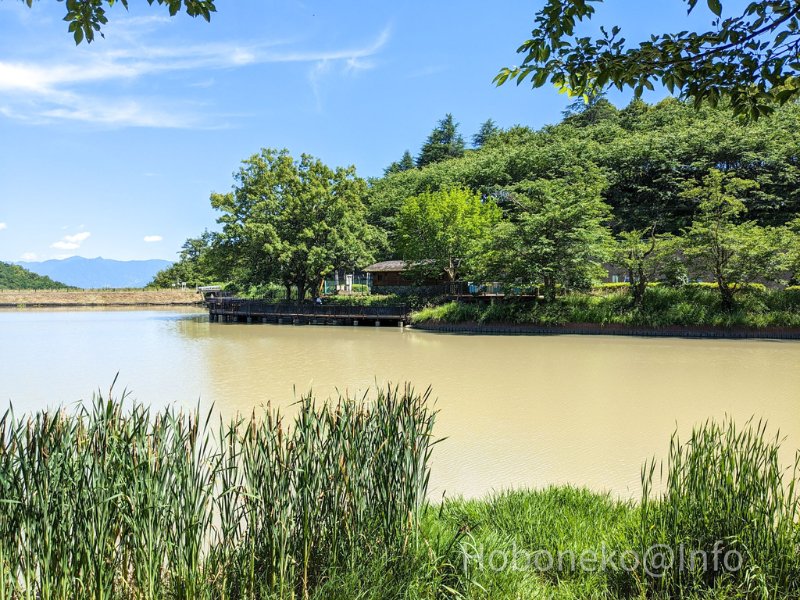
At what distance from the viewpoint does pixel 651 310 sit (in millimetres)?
19547

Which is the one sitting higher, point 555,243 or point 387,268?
point 555,243

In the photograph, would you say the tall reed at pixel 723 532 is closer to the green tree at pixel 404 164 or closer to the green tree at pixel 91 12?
the green tree at pixel 91 12

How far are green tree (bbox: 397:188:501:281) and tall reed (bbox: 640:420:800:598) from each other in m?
21.1

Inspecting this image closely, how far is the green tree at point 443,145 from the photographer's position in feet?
163

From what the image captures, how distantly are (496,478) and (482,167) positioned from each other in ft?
105

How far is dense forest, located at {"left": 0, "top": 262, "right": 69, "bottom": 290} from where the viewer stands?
216 feet

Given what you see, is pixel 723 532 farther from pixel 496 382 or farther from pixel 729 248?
pixel 729 248

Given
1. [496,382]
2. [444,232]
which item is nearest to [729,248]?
[444,232]

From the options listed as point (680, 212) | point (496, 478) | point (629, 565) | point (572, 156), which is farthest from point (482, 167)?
point (629, 565)

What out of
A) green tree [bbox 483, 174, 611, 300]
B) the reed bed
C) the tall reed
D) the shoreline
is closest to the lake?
the reed bed

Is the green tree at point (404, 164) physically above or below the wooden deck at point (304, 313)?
above

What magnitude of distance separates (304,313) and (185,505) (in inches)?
1024

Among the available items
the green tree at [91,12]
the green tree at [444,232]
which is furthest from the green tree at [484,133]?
the green tree at [91,12]

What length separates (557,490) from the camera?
3.91m
